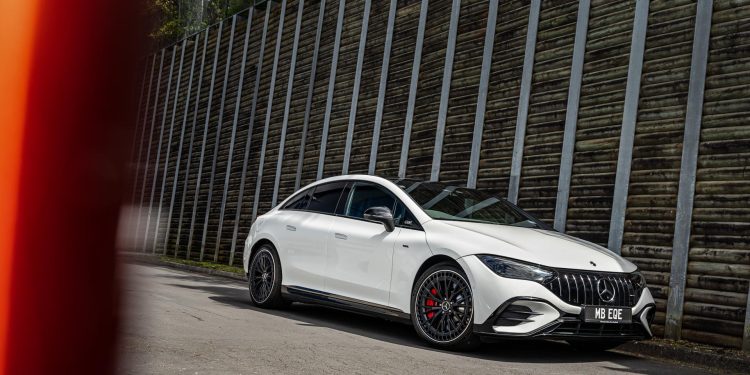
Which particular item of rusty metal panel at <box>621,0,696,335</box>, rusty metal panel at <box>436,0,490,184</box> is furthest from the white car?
rusty metal panel at <box>436,0,490,184</box>

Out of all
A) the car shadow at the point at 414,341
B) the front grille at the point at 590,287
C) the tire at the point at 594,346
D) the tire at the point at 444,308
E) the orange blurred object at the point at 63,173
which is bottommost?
the car shadow at the point at 414,341

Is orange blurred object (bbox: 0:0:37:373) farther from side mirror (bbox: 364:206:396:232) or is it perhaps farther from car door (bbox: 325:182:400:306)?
side mirror (bbox: 364:206:396:232)

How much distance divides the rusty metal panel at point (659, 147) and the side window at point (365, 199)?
115 inches

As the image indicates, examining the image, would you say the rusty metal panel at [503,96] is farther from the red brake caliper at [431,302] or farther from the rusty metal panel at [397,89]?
the red brake caliper at [431,302]

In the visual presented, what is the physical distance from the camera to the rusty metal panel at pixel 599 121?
9453 millimetres

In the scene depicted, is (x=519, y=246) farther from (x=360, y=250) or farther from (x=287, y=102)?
(x=287, y=102)

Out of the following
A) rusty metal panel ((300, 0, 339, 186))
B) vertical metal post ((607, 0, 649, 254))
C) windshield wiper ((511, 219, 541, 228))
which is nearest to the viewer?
windshield wiper ((511, 219, 541, 228))

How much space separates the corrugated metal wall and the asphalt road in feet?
4.66

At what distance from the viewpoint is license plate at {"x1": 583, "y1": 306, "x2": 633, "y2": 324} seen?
630 centimetres

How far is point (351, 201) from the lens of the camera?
841 centimetres

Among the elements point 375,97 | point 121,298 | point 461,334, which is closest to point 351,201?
point 461,334

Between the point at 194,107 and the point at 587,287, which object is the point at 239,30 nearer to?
the point at 194,107

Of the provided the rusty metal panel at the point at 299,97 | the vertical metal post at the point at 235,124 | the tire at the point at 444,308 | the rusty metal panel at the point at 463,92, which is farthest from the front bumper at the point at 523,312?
the vertical metal post at the point at 235,124

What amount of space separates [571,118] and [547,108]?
58 centimetres
